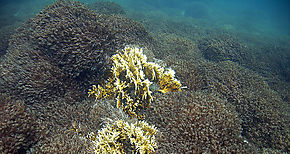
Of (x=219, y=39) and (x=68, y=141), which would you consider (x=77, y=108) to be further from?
(x=219, y=39)

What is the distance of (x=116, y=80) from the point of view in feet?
13.5

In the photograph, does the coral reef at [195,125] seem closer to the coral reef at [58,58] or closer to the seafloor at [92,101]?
the seafloor at [92,101]

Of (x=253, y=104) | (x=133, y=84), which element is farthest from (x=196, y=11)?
(x=133, y=84)

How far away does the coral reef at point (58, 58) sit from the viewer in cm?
399

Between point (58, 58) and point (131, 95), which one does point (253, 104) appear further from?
point (58, 58)

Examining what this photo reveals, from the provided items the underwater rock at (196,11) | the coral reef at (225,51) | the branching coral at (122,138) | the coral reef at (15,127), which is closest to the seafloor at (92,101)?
the coral reef at (15,127)

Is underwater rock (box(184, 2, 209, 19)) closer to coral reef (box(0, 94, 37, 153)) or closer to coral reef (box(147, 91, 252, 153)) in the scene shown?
coral reef (box(147, 91, 252, 153))

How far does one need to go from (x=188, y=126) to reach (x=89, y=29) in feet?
13.4

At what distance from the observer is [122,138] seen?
320cm

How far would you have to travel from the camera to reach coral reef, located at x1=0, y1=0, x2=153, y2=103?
3.99 metres

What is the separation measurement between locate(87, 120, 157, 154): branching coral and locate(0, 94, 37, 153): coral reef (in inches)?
50.0

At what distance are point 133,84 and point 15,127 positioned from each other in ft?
8.97

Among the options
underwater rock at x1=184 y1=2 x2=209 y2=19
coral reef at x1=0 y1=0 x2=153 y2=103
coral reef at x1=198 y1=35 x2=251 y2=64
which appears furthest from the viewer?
underwater rock at x1=184 y1=2 x2=209 y2=19

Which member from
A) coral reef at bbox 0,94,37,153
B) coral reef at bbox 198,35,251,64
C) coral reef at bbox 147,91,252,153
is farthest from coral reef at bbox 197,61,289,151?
coral reef at bbox 0,94,37,153
